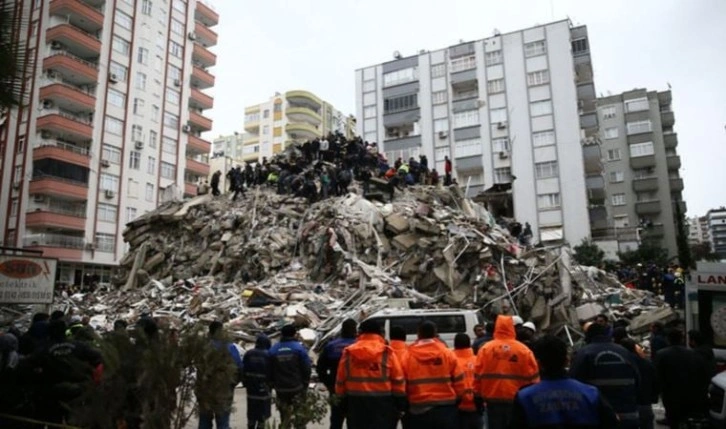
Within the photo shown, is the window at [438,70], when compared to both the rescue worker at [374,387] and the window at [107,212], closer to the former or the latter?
the window at [107,212]

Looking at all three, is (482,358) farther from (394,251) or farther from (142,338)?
(394,251)

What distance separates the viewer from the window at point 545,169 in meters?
40.5

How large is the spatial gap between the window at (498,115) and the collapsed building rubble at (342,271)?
832 inches

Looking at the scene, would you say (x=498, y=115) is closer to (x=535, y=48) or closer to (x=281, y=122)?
(x=535, y=48)

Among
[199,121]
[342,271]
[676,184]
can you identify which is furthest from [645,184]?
[199,121]

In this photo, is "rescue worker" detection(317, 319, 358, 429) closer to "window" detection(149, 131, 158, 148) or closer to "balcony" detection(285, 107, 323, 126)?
"window" detection(149, 131, 158, 148)

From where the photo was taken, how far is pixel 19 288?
11812mm

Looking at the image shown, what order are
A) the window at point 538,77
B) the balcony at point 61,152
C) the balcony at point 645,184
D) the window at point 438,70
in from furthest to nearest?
1. the balcony at point 645,184
2. the window at point 438,70
3. the window at point 538,77
4. the balcony at point 61,152

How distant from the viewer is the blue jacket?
6.04 meters

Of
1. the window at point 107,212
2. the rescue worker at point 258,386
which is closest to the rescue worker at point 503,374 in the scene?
the rescue worker at point 258,386

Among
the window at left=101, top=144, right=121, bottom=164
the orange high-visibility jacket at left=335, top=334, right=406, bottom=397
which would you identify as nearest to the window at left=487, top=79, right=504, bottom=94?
the window at left=101, top=144, right=121, bottom=164

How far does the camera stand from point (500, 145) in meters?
42.7

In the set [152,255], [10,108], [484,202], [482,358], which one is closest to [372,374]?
[482,358]

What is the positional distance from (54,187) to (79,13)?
14.1 meters
